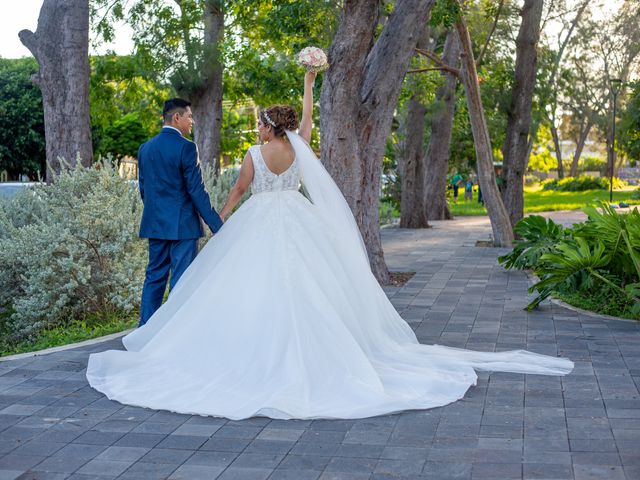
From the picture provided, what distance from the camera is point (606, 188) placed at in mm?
58156

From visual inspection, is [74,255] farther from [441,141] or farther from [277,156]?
[441,141]

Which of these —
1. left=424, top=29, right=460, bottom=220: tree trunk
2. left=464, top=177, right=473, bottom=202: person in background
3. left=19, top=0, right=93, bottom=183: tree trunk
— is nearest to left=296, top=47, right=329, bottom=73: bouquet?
left=19, top=0, right=93, bottom=183: tree trunk

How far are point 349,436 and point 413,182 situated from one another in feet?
71.8

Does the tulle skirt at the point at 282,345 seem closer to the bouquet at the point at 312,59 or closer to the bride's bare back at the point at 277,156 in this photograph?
the bride's bare back at the point at 277,156

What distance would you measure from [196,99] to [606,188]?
41.2 metres

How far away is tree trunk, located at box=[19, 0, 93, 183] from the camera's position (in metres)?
12.3

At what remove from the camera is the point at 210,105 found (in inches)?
872

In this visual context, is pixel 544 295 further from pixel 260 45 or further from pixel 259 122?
pixel 260 45

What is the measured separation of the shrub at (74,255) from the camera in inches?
382

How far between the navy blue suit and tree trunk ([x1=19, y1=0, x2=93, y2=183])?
470cm

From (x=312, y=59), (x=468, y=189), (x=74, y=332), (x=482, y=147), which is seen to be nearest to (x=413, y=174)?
(x=482, y=147)

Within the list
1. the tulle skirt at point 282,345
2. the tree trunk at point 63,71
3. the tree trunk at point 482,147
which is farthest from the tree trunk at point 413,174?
the tulle skirt at point 282,345

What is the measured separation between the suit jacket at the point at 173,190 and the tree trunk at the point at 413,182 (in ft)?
62.5

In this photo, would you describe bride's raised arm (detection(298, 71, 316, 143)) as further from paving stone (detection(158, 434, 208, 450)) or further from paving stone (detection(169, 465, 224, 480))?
paving stone (detection(169, 465, 224, 480))
